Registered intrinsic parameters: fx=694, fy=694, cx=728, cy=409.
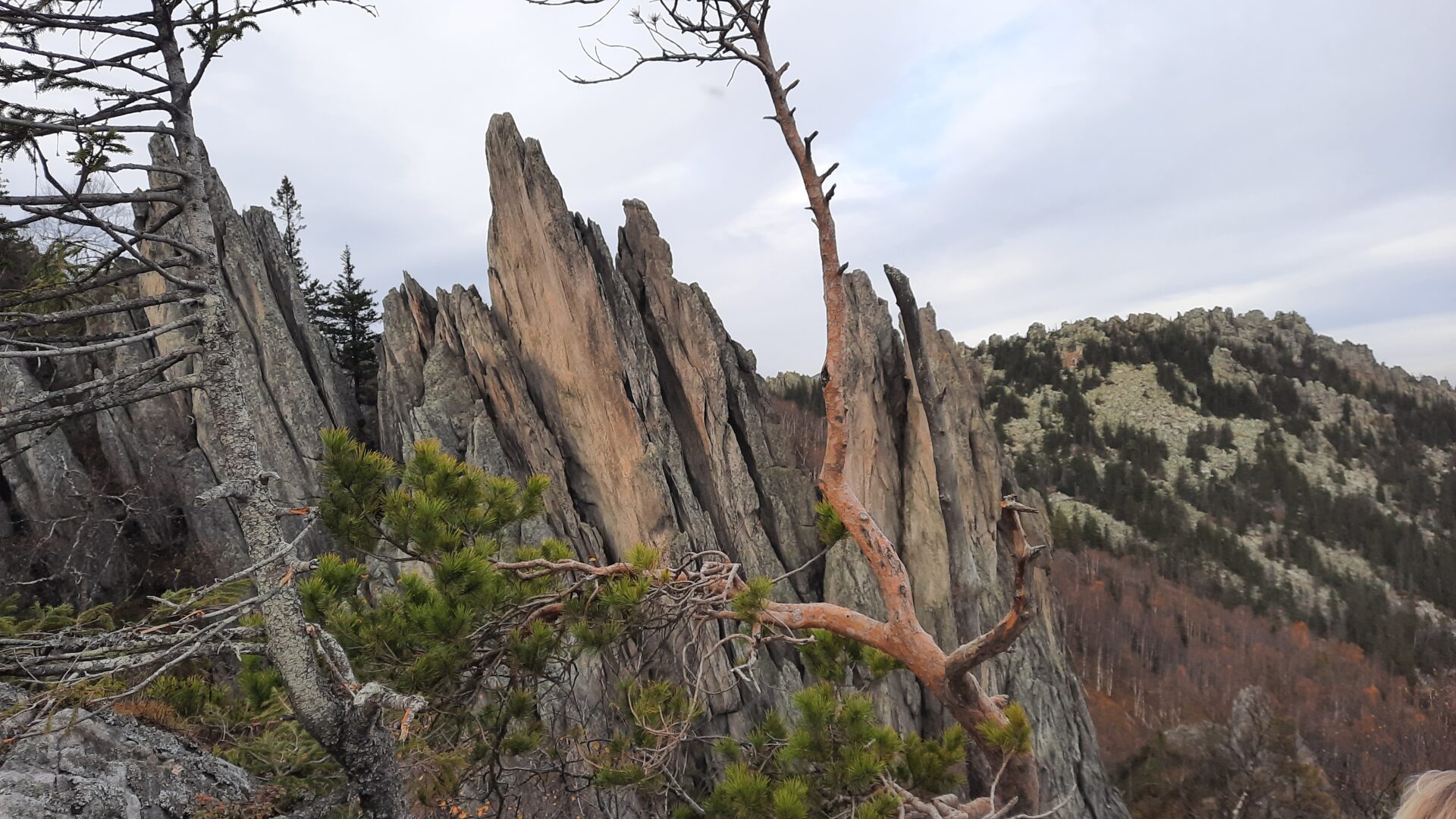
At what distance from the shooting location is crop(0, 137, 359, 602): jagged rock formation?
53.9 ft

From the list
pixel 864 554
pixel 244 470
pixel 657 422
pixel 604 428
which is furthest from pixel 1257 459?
pixel 244 470

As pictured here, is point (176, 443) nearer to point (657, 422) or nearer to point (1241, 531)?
point (657, 422)

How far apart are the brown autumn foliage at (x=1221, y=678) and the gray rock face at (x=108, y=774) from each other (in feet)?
115

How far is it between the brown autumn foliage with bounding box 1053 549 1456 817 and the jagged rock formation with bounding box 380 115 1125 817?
19.6 metres

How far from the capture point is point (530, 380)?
51.4ft

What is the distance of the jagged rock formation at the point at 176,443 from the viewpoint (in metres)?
16.4

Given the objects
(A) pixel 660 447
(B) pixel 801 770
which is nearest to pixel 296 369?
(A) pixel 660 447

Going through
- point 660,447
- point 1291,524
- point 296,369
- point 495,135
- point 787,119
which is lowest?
point 1291,524

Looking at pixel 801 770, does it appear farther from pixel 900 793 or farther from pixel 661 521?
pixel 661 521

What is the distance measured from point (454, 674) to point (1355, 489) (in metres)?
113

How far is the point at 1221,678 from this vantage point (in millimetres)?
44844

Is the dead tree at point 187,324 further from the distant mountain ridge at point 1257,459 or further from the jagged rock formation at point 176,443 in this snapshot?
the distant mountain ridge at point 1257,459

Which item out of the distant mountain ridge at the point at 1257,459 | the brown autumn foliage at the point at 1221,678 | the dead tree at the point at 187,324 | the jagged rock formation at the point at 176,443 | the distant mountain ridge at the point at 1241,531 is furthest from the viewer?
the distant mountain ridge at the point at 1257,459

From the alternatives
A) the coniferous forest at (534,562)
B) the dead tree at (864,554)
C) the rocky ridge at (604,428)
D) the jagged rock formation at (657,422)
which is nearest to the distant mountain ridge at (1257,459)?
the coniferous forest at (534,562)
